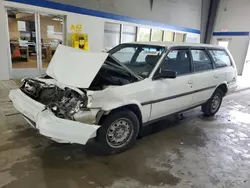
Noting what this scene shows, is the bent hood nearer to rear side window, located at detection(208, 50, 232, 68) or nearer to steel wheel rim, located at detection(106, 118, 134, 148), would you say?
steel wheel rim, located at detection(106, 118, 134, 148)

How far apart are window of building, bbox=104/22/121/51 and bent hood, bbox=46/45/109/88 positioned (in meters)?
6.20

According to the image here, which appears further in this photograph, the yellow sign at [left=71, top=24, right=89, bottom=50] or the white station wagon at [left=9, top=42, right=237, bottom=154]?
the yellow sign at [left=71, top=24, right=89, bottom=50]

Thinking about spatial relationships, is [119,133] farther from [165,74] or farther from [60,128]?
[165,74]

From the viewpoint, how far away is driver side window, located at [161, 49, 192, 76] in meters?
3.31

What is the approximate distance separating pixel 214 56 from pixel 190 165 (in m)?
2.60

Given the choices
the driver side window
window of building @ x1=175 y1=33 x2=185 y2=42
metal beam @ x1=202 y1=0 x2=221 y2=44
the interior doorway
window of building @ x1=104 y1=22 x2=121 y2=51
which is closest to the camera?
the driver side window

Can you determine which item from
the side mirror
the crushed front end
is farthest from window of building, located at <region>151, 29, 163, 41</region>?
the crushed front end

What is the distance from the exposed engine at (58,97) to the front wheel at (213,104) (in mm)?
3145

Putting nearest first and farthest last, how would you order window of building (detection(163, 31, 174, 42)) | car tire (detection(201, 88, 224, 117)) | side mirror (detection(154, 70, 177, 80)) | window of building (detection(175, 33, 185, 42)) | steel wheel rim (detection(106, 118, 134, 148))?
1. steel wheel rim (detection(106, 118, 134, 148))
2. side mirror (detection(154, 70, 177, 80))
3. car tire (detection(201, 88, 224, 117))
4. window of building (detection(163, 31, 174, 42))
5. window of building (detection(175, 33, 185, 42))

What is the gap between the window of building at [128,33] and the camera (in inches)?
385

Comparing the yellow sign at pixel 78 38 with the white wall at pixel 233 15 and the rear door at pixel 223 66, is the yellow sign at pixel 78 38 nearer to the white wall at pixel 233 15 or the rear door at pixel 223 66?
the rear door at pixel 223 66

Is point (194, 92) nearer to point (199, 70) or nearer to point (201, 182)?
point (199, 70)

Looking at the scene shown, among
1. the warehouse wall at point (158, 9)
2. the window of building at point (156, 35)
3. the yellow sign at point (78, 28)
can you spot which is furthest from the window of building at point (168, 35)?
the yellow sign at point (78, 28)

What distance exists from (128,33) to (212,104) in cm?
647
